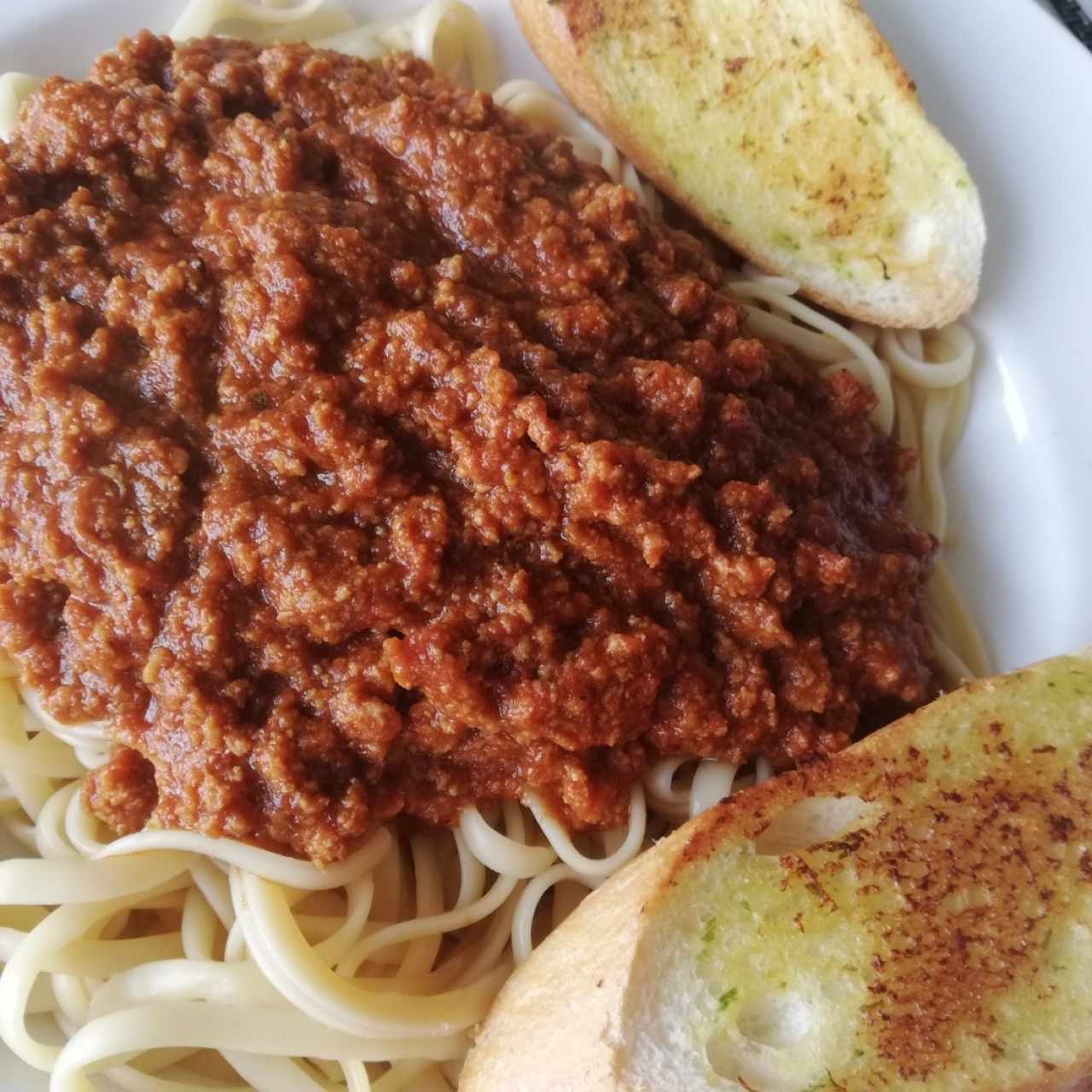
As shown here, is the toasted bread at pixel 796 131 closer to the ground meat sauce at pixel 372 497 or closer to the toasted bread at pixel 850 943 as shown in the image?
the ground meat sauce at pixel 372 497

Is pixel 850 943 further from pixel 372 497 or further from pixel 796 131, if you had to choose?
pixel 796 131

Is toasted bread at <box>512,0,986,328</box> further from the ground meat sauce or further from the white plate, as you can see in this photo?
the ground meat sauce

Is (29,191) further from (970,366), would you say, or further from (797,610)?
(970,366)

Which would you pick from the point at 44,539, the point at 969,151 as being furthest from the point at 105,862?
the point at 969,151

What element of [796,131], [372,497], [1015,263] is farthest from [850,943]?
[796,131]

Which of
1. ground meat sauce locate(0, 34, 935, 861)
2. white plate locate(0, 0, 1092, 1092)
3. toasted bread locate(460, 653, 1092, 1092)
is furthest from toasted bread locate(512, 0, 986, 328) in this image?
toasted bread locate(460, 653, 1092, 1092)

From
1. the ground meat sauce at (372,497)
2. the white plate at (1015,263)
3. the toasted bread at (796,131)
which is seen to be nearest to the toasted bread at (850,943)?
the ground meat sauce at (372,497)

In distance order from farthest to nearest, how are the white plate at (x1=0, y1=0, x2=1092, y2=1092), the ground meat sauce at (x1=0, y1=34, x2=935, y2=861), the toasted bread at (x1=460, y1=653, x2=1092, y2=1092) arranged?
the white plate at (x1=0, y1=0, x2=1092, y2=1092), the ground meat sauce at (x1=0, y1=34, x2=935, y2=861), the toasted bread at (x1=460, y1=653, x2=1092, y2=1092)
